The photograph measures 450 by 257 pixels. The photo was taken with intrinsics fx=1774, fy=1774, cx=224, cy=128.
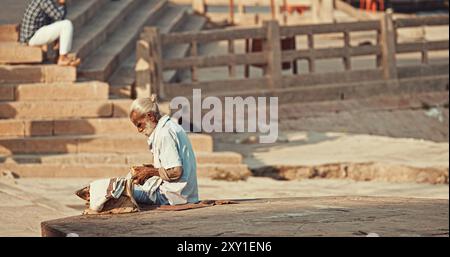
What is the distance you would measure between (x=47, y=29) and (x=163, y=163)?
802cm

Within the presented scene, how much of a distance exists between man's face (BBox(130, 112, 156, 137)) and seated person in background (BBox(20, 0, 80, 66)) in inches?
309

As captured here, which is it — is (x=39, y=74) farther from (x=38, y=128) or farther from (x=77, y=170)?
(x=77, y=170)

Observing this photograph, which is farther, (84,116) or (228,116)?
(228,116)

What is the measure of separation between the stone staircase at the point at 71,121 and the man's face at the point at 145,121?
6.50m

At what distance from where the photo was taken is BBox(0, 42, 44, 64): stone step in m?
21.7

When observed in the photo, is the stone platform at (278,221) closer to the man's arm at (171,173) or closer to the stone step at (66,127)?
the man's arm at (171,173)

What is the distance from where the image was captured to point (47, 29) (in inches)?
845

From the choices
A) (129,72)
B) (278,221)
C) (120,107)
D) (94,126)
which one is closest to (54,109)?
(94,126)

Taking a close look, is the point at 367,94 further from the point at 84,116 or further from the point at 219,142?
the point at 84,116

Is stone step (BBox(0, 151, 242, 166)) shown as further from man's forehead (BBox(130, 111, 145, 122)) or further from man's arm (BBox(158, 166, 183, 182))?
man's forehead (BBox(130, 111, 145, 122))

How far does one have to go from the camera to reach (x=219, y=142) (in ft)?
75.1

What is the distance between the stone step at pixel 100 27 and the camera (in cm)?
2293
